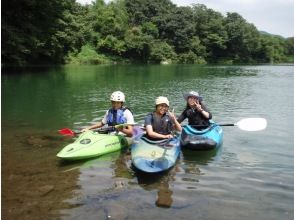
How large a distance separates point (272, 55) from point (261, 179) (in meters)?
108

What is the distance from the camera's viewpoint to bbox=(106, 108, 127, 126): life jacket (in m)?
10.1

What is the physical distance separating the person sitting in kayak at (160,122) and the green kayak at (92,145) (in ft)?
3.52

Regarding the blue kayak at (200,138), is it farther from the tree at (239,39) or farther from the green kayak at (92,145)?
the tree at (239,39)

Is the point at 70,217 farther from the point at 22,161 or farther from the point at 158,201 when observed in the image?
the point at 22,161

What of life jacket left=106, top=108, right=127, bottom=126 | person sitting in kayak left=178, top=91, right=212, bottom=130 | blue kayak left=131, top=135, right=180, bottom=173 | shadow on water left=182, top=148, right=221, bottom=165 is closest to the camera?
blue kayak left=131, top=135, right=180, bottom=173

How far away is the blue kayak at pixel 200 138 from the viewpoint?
993cm

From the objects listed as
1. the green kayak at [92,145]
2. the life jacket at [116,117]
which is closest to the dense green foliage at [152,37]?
the life jacket at [116,117]

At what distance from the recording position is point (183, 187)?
7484 millimetres

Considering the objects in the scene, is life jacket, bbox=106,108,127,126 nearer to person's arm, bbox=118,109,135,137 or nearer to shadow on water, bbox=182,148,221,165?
person's arm, bbox=118,109,135,137

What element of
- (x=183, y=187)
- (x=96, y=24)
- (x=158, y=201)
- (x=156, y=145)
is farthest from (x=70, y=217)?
(x=96, y=24)

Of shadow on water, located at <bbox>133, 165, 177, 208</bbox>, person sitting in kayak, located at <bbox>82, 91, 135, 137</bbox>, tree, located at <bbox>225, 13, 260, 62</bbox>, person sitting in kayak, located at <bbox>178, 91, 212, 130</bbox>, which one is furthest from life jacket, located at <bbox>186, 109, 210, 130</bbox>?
tree, located at <bbox>225, 13, 260, 62</bbox>

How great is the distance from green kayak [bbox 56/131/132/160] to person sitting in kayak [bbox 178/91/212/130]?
5.59ft

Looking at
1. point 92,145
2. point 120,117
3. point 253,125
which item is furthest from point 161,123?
point 253,125

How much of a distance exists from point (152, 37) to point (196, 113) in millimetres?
70141
